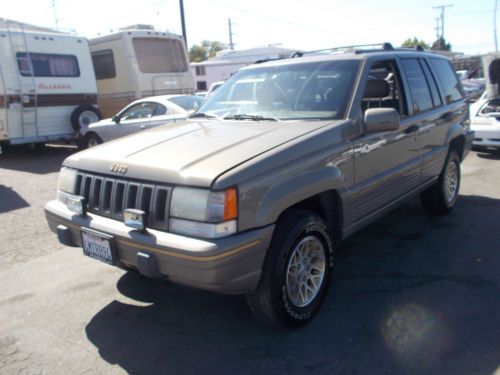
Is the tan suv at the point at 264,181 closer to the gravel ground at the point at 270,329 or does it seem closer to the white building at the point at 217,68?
the gravel ground at the point at 270,329

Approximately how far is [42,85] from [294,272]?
10.4 metres

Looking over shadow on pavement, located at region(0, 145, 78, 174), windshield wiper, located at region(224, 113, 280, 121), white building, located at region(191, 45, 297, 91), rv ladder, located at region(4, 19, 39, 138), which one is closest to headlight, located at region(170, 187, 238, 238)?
windshield wiper, located at region(224, 113, 280, 121)

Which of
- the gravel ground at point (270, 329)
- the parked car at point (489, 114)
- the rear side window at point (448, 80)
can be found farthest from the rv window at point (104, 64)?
the rear side window at point (448, 80)

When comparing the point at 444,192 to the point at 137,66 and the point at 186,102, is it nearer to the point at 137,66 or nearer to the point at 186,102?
the point at 186,102

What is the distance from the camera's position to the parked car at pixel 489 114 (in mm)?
9211

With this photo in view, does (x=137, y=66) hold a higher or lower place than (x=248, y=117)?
higher

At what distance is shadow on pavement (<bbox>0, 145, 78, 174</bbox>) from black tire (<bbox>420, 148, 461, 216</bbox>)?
25.5 ft

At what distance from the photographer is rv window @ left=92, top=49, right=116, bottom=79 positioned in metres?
13.9

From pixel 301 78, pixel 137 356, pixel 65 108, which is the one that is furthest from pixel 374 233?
pixel 65 108

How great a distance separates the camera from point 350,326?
324 cm

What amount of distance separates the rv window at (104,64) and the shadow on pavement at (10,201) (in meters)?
6.90

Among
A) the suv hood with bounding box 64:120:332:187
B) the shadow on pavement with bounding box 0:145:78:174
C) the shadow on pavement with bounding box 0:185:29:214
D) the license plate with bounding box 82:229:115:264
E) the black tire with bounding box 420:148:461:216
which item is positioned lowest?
the shadow on pavement with bounding box 0:145:78:174

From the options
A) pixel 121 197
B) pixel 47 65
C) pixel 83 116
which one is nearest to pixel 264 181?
pixel 121 197

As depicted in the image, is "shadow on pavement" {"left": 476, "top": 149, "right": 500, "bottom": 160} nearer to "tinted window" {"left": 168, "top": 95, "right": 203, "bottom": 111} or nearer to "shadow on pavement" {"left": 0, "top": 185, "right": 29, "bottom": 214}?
"tinted window" {"left": 168, "top": 95, "right": 203, "bottom": 111}
